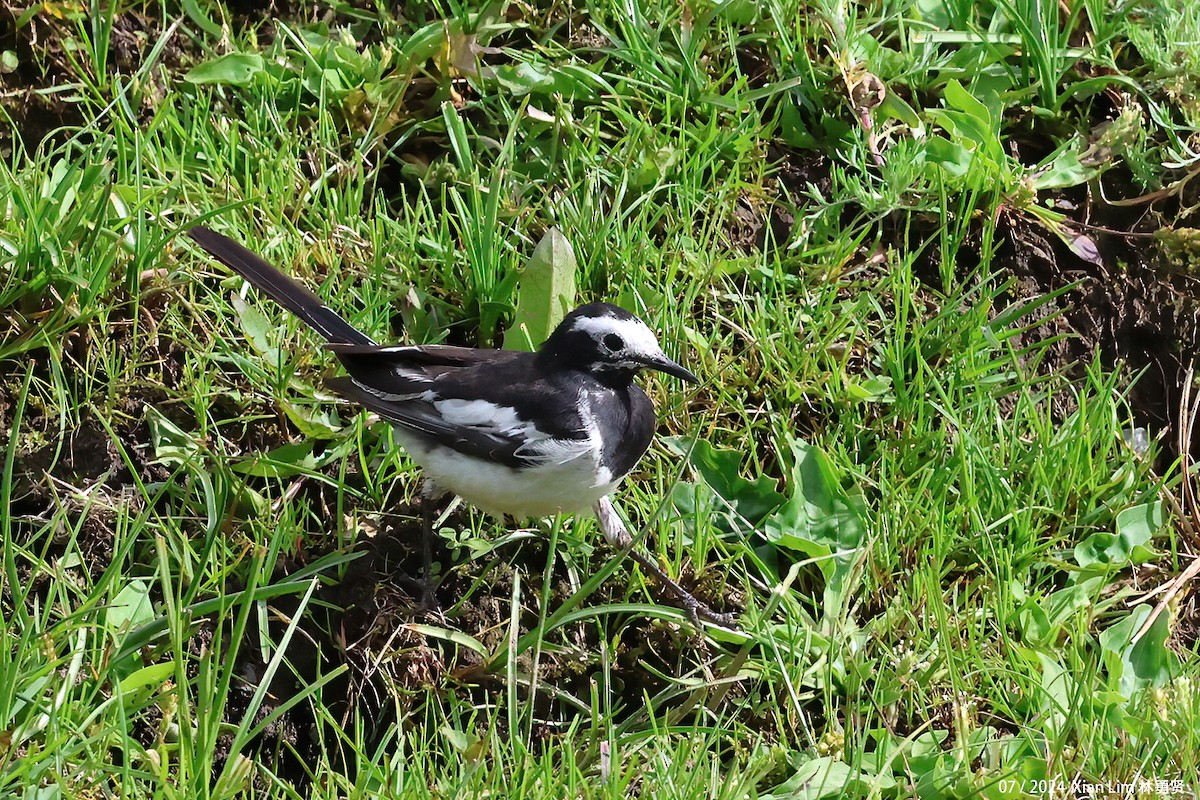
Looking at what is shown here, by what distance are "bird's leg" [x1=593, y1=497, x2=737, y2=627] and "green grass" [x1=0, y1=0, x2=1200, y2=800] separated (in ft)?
0.21

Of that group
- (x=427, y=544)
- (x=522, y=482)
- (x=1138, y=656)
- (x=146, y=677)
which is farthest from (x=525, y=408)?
(x=1138, y=656)

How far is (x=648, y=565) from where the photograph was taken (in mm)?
4027

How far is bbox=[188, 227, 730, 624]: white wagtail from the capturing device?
3.84 m

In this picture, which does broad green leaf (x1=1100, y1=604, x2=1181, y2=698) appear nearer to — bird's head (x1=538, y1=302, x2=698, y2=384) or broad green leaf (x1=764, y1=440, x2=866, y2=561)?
broad green leaf (x1=764, y1=440, x2=866, y2=561)

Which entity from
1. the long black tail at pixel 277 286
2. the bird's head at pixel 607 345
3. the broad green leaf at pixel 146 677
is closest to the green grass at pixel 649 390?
the broad green leaf at pixel 146 677

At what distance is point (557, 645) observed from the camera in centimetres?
388

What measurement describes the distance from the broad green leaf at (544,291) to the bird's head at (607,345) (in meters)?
0.44

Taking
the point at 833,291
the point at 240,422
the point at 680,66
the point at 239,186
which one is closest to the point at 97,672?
the point at 240,422

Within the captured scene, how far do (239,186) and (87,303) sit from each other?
83cm

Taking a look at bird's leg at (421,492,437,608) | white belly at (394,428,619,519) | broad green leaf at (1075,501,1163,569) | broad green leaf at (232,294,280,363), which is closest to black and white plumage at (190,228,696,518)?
white belly at (394,428,619,519)

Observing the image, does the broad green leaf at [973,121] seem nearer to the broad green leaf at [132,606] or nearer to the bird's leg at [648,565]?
the bird's leg at [648,565]

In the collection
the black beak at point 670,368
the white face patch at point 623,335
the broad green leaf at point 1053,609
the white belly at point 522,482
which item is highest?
the white face patch at point 623,335

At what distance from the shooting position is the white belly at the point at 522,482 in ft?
12.4

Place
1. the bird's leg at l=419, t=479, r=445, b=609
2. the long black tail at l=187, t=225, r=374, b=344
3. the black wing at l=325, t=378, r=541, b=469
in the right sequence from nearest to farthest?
the black wing at l=325, t=378, r=541, b=469 < the bird's leg at l=419, t=479, r=445, b=609 < the long black tail at l=187, t=225, r=374, b=344
